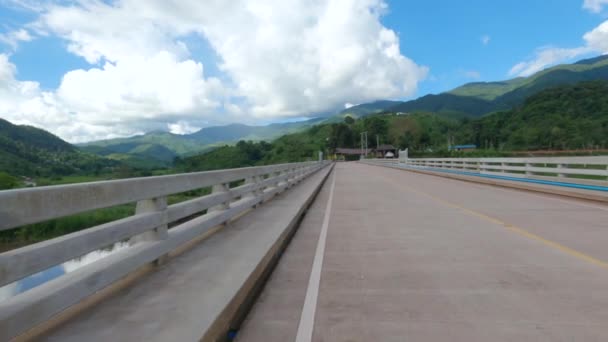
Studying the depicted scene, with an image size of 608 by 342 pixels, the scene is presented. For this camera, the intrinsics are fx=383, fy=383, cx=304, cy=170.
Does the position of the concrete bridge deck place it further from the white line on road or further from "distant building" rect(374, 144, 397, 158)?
"distant building" rect(374, 144, 397, 158)

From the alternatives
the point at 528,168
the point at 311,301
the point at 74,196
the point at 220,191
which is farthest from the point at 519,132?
the point at 74,196

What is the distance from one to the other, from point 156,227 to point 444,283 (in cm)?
346

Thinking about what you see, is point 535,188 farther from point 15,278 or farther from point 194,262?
point 15,278

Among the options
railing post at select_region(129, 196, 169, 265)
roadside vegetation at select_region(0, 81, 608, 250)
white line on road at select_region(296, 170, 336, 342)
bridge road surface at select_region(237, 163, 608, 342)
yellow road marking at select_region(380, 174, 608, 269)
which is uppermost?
roadside vegetation at select_region(0, 81, 608, 250)

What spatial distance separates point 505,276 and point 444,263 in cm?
83

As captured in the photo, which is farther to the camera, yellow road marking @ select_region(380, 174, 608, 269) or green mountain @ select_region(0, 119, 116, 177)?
green mountain @ select_region(0, 119, 116, 177)

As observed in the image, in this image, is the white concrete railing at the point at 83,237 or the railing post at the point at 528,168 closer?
the white concrete railing at the point at 83,237

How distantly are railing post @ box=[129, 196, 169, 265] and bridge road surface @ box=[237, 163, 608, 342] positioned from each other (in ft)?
4.52

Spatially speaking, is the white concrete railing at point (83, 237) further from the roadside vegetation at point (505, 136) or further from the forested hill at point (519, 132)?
the forested hill at point (519, 132)

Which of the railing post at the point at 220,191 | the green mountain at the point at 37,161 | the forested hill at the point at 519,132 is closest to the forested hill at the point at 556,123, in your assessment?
the forested hill at the point at 519,132

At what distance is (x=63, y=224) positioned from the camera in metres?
5.04

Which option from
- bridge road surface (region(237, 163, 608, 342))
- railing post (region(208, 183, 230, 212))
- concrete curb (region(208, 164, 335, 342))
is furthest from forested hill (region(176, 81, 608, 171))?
concrete curb (region(208, 164, 335, 342))

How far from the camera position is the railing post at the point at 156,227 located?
4355mm

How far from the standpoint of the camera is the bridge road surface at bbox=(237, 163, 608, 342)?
134 inches
